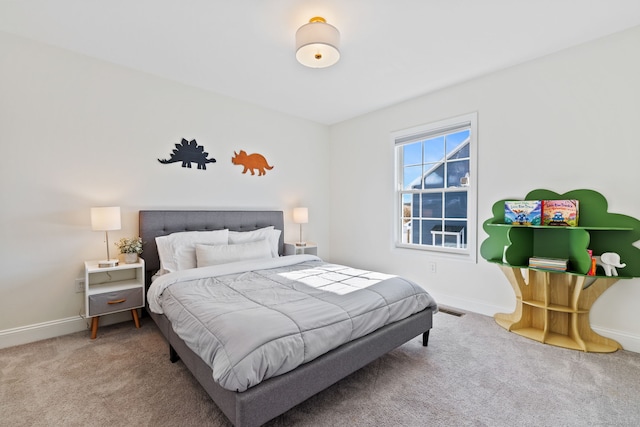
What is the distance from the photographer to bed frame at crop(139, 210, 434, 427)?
1365 mm

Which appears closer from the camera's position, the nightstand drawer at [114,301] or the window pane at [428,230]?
the nightstand drawer at [114,301]

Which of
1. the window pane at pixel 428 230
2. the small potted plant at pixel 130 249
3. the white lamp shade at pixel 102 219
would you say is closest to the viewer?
the white lamp shade at pixel 102 219

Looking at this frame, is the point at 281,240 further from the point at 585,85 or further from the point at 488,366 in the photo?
the point at 585,85

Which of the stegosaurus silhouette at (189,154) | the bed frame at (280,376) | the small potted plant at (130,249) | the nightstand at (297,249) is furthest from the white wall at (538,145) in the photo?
the small potted plant at (130,249)

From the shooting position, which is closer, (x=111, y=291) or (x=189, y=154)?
(x=111, y=291)

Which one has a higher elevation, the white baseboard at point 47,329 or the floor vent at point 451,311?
the white baseboard at point 47,329

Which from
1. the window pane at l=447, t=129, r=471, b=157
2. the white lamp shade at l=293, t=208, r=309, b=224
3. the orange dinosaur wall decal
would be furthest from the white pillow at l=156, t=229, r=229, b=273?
the window pane at l=447, t=129, r=471, b=157

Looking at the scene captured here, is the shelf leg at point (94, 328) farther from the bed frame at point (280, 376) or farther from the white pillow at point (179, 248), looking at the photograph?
the white pillow at point (179, 248)

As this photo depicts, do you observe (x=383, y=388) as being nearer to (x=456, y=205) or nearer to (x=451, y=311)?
(x=451, y=311)

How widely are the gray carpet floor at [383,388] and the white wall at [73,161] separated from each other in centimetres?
55

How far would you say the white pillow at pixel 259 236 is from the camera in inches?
134

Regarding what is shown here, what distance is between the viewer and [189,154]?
340 centimetres

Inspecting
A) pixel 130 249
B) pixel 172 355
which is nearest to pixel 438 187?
pixel 172 355

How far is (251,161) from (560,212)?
3.40 meters
